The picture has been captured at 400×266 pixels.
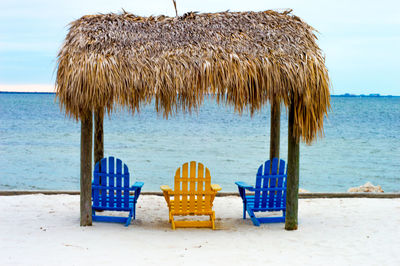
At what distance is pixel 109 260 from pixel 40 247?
0.85 meters

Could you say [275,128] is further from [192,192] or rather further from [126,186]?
[126,186]

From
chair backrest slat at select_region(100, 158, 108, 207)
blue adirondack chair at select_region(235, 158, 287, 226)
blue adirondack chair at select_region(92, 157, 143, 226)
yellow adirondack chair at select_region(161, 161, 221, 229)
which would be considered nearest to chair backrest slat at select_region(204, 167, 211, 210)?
yellow adirondack chair at select_region(161, 161, 221, 229)

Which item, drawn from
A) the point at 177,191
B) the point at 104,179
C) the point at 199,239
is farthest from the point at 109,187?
the point at 199,239

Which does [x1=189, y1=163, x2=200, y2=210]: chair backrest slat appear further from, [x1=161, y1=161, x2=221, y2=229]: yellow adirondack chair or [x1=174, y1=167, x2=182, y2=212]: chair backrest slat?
[x1=174, y1=167, x2=182, y2=212]: chair backrest slat

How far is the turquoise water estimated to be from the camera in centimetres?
1446

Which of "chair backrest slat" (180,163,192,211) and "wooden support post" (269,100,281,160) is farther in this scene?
"wooden support post" (269,100,281,160)

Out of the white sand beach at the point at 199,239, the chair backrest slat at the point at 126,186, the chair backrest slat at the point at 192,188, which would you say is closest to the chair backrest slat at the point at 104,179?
the chair backrest slat at the point at 126,186

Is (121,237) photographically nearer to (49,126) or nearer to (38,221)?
(38,221)

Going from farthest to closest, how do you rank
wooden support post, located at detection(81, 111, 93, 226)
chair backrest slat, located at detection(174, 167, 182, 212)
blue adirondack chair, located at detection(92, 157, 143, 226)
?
1. blue adirondack chair, located at detection(92, 157, 143, 226)
2. chair backrest slat, located at detection(174, 167, 182, 212)
3. wooden support post, located at detection(81, 111, 93, 226)

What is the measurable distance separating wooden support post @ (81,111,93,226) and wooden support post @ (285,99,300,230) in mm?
2341

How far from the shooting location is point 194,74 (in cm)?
548

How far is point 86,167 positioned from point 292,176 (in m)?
2.44

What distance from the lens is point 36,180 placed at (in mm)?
14328

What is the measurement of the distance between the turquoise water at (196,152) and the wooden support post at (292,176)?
53 cm
